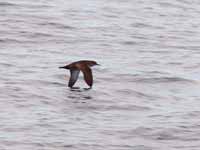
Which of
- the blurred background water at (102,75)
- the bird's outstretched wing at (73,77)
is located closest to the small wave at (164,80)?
the blurred background water at (102,75)

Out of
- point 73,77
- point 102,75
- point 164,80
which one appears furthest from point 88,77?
point 164,80

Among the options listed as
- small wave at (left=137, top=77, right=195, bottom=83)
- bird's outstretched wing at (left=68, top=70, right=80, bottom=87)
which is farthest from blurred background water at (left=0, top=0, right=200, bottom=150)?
bird's outstretched wing at (left=68, top=70, right=80, bottom=87)

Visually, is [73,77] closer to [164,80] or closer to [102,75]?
[102,75]

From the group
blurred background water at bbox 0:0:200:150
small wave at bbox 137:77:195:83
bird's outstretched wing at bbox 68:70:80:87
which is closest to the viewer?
blurred background water at bbox 0:0:200:150

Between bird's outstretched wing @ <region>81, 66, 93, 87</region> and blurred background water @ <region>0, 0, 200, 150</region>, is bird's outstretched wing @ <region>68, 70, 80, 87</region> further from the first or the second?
bird's outstretched wing @ <region>81, 66, 93, 87</region>

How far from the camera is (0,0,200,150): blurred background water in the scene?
14.6 m

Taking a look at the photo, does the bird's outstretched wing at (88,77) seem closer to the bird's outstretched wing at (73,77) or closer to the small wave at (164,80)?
the bird's outstretched wing at (73,77)

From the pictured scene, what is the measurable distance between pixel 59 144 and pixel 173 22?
13.9 meters

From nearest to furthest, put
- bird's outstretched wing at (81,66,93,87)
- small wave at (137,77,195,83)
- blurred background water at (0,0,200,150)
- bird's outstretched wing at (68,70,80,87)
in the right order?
1. blurred background water at (0,0,200,150)
2. bird's outstretched wing at (81,66,93,87)
3. bird's outstretched wing at (68,70,80,87)
4. small wave at (137,77,195,83)

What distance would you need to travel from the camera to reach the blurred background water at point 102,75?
575 inches

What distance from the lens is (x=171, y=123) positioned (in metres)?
15.6

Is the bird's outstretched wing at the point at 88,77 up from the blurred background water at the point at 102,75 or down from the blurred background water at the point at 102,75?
up

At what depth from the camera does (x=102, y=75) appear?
1942 cm

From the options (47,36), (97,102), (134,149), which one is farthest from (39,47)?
(134,149)
